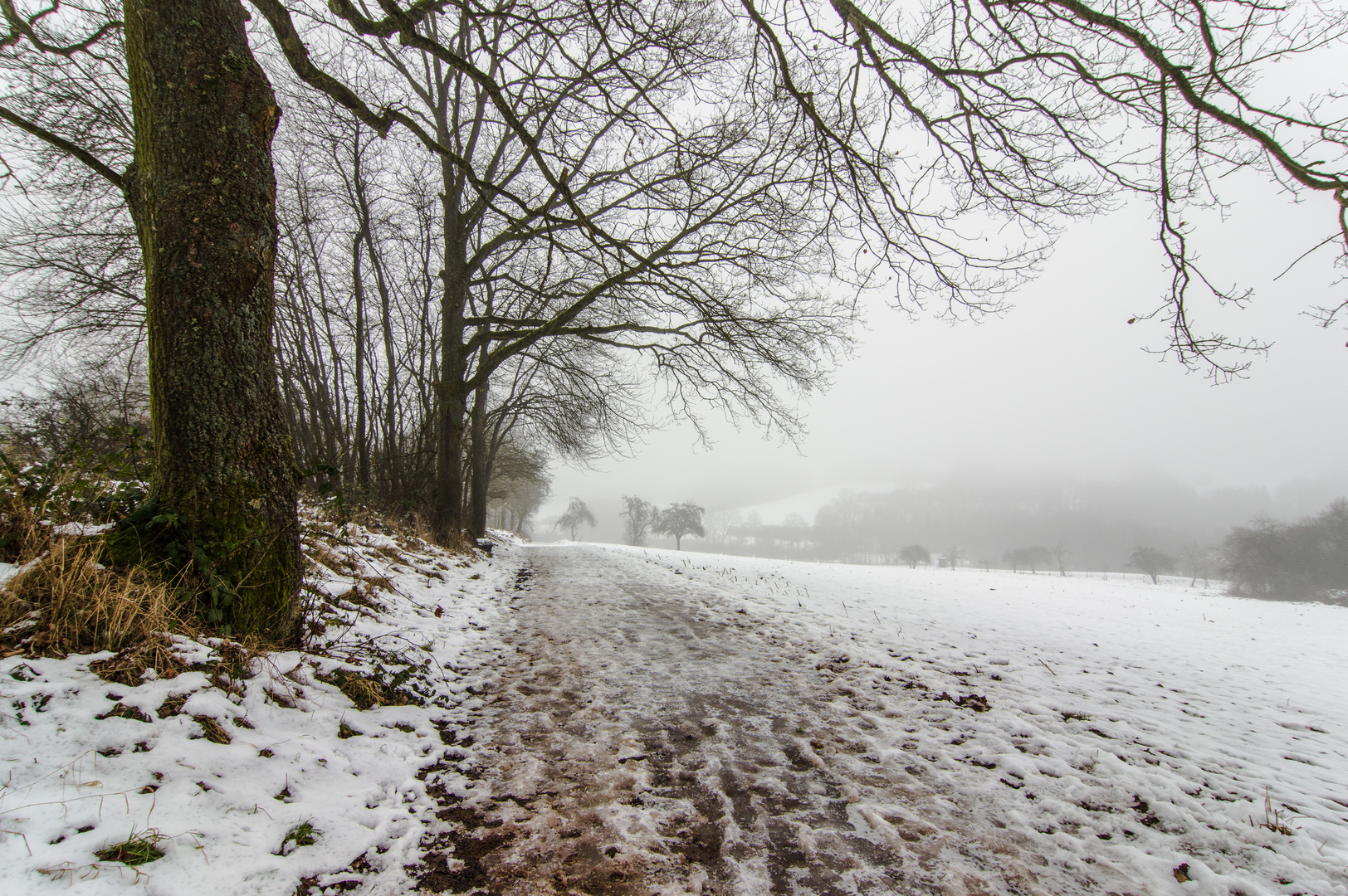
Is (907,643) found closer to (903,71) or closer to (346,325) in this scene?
(903,71)

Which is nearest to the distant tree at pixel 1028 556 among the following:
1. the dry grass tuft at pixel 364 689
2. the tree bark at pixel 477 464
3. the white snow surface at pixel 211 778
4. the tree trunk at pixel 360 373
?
the tree bark at pixel 477 464

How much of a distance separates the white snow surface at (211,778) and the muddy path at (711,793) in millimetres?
283

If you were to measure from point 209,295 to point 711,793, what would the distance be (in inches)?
139

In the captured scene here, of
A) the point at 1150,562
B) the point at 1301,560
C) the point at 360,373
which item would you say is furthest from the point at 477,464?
the point at 1150,562

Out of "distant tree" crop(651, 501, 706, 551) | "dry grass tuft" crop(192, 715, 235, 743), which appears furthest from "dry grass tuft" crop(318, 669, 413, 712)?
"distant tree" crop(651, 501, 706, 551)

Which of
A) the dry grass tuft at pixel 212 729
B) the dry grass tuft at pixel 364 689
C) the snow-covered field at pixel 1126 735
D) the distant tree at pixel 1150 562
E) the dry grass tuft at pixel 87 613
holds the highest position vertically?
the dry grass tuft at pixel 87 613

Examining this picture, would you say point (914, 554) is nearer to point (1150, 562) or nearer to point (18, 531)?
point (1150, 562)

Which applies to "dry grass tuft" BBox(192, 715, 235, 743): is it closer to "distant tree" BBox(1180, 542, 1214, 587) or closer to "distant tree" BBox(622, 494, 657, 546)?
"distant tree" BBox(622, 494, 657, 546)

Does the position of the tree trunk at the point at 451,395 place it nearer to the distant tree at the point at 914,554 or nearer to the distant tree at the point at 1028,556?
the distant tree at the point at 914,554

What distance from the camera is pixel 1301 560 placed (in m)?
41.0

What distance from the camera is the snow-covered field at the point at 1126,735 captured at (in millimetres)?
1934

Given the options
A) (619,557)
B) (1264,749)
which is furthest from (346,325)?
(1264,749)

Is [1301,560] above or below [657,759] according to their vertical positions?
below

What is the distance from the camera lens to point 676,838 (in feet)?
6.42
